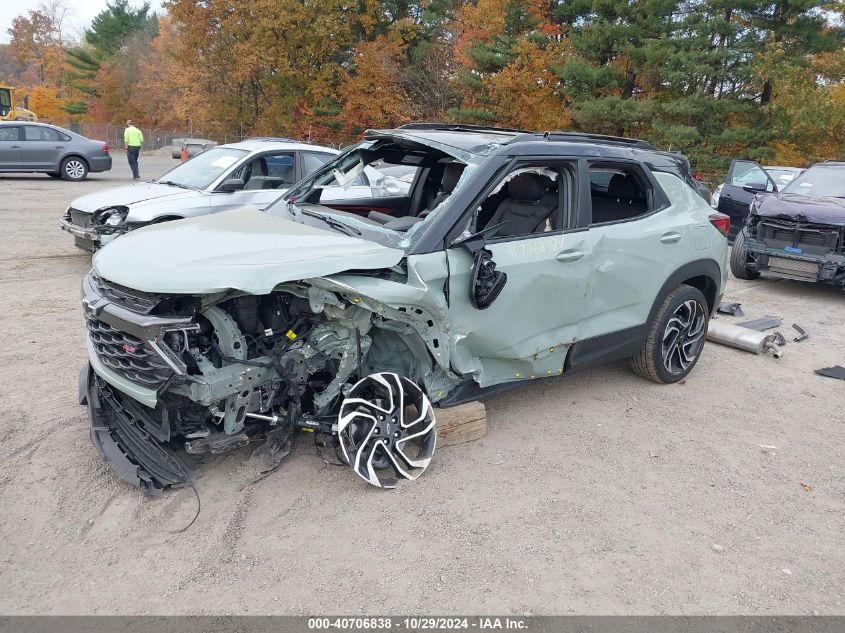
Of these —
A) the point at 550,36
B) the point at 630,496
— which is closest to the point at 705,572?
the point at 630,496

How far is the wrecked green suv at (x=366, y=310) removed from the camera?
3205mm

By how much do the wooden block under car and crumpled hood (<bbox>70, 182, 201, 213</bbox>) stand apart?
5.23 meters

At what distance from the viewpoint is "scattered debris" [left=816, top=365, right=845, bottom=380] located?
18.5 feet

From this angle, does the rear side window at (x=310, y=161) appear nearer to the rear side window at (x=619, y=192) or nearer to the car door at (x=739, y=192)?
the rear side window at (x=619, y=192)

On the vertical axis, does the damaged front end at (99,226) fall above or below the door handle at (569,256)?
below

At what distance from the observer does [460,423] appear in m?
4.00

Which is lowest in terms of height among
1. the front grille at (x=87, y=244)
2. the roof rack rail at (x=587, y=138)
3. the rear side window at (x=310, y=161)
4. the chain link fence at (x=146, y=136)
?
the chain link fence at (x=146, y=136)

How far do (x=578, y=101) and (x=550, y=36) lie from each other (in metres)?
3.77

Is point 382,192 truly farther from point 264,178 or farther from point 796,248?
point 796,248

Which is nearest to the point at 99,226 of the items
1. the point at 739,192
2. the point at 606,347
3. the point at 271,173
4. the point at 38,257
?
the point at 38,257

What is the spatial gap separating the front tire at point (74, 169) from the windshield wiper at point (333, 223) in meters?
17.2

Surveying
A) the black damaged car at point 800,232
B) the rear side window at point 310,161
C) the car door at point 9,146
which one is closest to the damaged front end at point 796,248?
the black damaged car at point 800,232

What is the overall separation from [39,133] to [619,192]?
18.2 meters

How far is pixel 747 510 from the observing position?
140 inches
